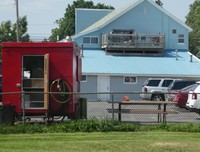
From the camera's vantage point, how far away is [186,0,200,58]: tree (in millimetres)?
89812

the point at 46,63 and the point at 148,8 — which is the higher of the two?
the point at 148,8

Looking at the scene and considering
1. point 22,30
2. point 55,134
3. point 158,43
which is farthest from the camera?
point 22,30

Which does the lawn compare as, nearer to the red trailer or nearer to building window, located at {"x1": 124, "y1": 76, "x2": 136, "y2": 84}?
the red trailer

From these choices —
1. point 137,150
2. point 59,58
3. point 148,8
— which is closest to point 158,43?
point 148,8

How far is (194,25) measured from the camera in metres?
94.4

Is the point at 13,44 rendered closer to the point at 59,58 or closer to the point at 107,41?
the point at 59,58

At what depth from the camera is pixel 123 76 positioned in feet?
156

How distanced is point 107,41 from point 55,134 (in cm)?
3459

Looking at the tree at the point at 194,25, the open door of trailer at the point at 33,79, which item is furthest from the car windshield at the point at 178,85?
the tree at the point at 194,25

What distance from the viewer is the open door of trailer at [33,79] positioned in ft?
61.5

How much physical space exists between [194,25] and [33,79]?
7855 cm

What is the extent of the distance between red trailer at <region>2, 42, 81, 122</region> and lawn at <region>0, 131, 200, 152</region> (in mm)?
2558

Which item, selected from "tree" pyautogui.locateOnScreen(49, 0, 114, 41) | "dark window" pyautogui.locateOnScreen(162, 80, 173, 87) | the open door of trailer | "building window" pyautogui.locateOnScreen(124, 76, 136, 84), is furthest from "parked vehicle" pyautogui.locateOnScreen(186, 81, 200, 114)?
"tree" pyautogui.locateOnScreen(49, 0, 114, 41)

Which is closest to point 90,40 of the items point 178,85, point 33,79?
point 178,85
